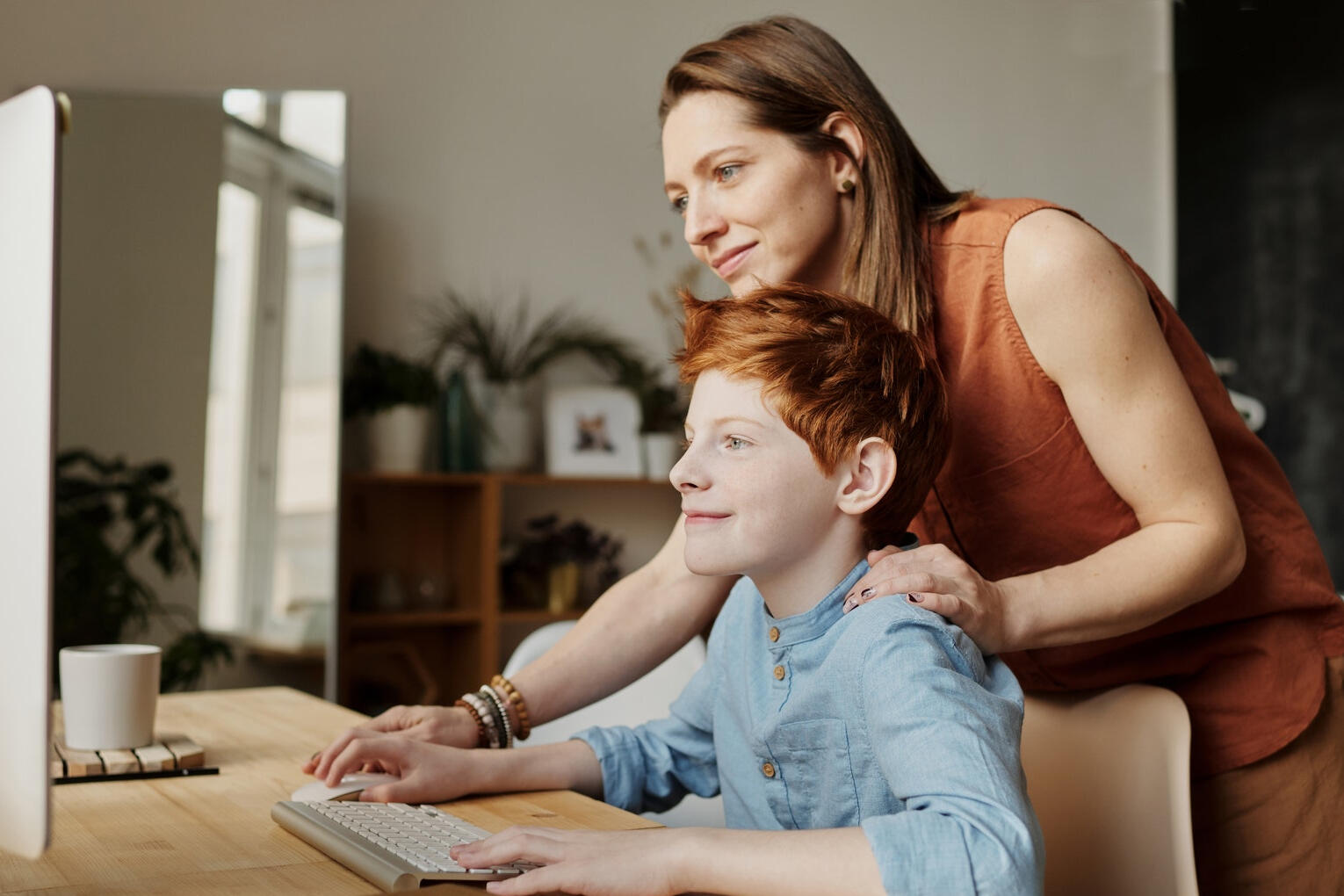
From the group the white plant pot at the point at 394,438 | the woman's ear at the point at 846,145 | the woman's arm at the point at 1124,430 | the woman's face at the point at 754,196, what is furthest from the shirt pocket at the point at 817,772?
the white plant pot at the point at 394,438

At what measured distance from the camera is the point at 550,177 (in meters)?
4.31

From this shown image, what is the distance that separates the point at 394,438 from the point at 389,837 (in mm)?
2968

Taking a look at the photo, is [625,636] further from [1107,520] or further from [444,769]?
[1107,520]

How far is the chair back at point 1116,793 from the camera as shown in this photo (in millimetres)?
1136

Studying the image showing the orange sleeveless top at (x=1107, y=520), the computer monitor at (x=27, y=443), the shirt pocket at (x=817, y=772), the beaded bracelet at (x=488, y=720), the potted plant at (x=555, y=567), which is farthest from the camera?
the potted plant at (x=555, y=567)

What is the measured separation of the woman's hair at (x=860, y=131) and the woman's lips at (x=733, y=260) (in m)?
0.11

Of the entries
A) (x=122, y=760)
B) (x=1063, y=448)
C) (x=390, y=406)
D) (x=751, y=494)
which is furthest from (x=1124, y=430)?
(x=390, y=406)

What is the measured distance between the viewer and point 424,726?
1229 millimetres

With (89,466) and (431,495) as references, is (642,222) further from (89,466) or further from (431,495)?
(89,466)

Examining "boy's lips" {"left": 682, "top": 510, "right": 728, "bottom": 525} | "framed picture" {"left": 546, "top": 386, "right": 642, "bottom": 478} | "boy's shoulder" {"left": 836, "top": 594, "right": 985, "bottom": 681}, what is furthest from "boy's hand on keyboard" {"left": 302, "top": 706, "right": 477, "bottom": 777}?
"framed picture" {"left": 546, "top": 386, "right": 642, "bottom": 478}

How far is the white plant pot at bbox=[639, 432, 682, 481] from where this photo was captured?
4156mm

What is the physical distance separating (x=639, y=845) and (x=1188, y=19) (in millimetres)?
4912

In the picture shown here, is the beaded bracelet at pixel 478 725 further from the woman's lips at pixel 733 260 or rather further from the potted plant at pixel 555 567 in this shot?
the potted plant at pixel 555 567

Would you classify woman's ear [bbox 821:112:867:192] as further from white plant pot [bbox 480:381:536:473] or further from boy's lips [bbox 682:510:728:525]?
white plant pot [bbox 480:381:536:473]
